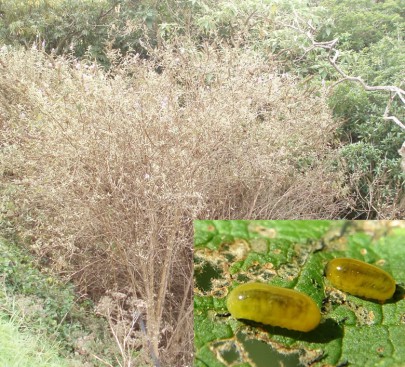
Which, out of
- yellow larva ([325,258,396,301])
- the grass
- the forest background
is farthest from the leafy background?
the grass

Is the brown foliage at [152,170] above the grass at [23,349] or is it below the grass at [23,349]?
above

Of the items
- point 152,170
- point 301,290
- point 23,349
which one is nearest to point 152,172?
point 152,170

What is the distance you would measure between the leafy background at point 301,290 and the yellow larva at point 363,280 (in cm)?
1

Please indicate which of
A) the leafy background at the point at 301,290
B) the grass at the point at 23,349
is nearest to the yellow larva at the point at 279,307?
the leafy background at the point at 301,290

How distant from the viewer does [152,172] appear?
2422 millimetres

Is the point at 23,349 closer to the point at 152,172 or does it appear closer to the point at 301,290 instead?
the point at 152,172

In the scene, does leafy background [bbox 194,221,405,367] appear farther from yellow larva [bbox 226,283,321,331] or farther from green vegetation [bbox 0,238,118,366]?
green vegetation [bbox 0,238,118,366]

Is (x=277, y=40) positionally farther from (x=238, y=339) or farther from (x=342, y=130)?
(x=238, y=339)

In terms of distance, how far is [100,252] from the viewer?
2725 mm

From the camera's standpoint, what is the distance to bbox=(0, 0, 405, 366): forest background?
2.35m

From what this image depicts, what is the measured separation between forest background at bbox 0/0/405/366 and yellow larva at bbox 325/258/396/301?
1.16 meters

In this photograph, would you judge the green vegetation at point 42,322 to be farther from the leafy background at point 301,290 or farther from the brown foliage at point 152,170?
the leafy background at point 301,290

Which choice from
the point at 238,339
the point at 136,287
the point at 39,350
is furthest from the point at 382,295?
the point at 136,287

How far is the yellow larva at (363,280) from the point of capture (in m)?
0.85
